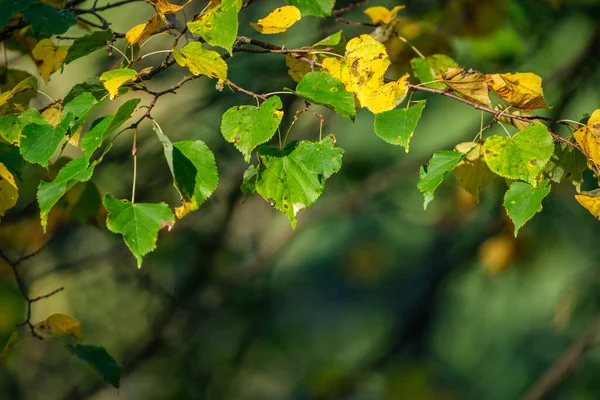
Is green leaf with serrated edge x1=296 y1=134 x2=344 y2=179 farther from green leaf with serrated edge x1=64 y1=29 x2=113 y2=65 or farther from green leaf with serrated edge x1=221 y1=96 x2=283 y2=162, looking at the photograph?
green leaf with serrated edge x1=64 y1=29 x2=113 y2=65

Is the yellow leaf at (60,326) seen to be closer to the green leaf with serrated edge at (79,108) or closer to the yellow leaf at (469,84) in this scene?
the green leaf with serrated edge at (79,108)

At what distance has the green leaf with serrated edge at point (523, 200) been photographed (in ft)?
3.06

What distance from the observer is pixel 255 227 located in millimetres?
2939

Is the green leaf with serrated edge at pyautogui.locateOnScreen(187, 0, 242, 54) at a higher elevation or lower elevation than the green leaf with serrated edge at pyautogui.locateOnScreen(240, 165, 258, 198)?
higher

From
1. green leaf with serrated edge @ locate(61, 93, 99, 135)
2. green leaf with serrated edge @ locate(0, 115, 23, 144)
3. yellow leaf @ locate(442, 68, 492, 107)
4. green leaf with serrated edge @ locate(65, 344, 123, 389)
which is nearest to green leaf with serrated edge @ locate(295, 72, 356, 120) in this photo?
yellow leaf @ locate(442, 68, 492, 107)

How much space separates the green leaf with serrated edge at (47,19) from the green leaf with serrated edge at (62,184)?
0.68 feet

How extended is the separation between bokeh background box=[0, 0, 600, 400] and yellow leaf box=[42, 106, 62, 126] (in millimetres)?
394

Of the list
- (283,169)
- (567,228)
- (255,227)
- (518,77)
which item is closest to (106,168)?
(255,227)

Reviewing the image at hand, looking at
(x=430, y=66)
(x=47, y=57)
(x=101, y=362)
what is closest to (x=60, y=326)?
(x=101, y=362)

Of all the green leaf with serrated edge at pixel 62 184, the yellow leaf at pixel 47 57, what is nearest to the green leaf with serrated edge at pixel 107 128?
the green leaf with serrated edge at pixel 62 184

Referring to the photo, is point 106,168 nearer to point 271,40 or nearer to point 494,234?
point 271,40

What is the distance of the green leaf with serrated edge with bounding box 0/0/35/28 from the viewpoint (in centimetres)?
104

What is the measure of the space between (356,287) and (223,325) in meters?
1.69

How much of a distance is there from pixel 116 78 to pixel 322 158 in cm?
28
